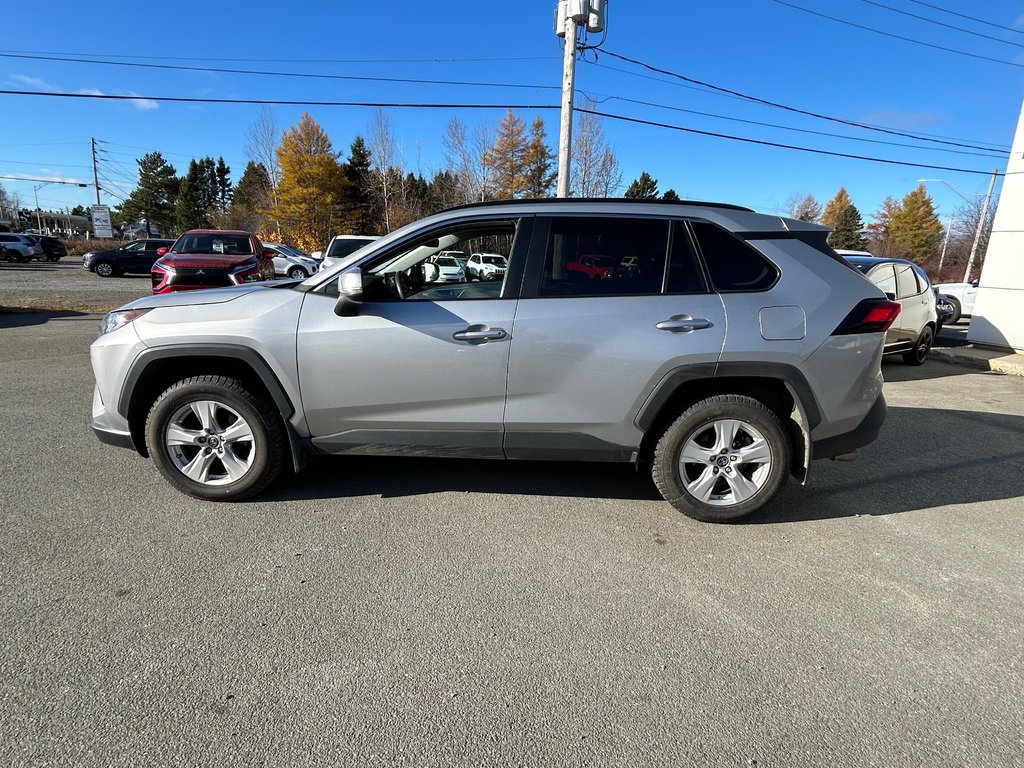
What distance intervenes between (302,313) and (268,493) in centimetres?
126

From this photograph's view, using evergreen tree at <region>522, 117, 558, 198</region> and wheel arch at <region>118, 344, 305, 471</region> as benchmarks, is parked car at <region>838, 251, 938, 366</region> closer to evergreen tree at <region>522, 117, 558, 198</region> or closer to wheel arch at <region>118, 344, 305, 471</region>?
wheel arch at <region>118, 344, 305, 471</region>

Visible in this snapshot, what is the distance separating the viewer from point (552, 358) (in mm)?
3133

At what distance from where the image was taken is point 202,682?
2059 millimetres

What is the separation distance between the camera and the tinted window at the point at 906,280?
799 cm

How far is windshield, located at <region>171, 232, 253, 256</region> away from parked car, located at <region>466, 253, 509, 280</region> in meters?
9.85

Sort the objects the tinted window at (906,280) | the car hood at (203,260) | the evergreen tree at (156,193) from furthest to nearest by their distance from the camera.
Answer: the evergreen tree at (156,193)
the car hood at (203,260)
the tinted window at (906,280)

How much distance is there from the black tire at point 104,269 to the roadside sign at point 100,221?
32.5 metres

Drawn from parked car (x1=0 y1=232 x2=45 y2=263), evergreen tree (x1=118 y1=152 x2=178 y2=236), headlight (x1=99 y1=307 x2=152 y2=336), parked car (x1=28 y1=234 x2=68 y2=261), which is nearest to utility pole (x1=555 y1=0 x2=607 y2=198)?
headlight (x1=99 y1=307 x2=152 y2=336)

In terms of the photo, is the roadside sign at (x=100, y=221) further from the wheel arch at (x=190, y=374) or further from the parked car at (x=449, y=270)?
the parked car at (x=449, y=270)

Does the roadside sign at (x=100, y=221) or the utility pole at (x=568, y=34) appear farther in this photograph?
the roadside sign at (x=100, y=221)

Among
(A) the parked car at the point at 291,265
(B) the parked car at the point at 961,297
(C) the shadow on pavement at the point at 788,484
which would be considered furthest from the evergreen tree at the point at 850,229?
(C) the shadow on pavement at the point at 788,484

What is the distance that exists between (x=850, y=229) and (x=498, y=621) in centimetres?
7868

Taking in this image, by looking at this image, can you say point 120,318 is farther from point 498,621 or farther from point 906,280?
point 906,280

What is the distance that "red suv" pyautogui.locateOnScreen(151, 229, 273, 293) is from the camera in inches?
375
